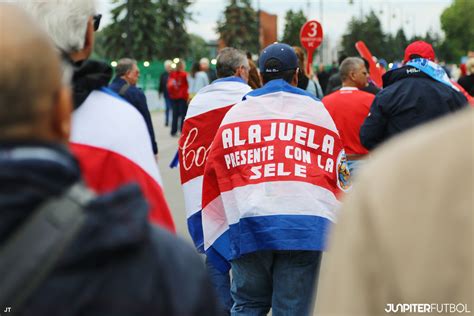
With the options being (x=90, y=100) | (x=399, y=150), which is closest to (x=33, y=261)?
(x=399, y=150)

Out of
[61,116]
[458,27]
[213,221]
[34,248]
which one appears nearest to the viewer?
[34,248]

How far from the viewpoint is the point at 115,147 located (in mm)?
3277

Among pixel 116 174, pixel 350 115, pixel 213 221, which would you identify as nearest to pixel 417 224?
pixel 116 174

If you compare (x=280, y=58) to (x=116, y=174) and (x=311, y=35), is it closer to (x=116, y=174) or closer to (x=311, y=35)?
(x=116, y=174)

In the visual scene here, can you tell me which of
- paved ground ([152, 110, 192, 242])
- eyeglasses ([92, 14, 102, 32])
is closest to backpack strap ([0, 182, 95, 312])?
eyeglasses ([92, 14, 102, 32])

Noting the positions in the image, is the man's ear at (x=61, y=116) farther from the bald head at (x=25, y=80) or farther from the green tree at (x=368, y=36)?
the green tree at (x=368, y=36)

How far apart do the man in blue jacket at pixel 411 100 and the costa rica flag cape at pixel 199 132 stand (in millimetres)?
1086

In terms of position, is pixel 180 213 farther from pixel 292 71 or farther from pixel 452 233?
pixel 452 233

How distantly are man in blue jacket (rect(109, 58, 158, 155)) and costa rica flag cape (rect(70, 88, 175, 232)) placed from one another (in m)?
5.33

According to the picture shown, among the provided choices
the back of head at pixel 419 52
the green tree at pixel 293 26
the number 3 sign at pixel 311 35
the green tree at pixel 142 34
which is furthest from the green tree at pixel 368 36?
the back of head at pixel 419 52

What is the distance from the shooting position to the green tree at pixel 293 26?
293ft

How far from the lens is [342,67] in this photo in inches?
387

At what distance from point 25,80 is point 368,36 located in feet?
356

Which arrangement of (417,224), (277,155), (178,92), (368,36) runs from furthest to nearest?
(368,36) < (178,92) < (277,155) < (417,224)
